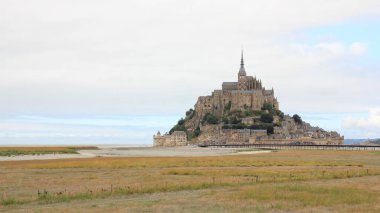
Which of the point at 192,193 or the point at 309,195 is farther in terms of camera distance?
the point at 192,193

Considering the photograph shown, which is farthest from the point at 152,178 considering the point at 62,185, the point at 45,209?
the point at 45,209

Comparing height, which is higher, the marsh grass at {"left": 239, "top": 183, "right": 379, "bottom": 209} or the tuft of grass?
the marsh grass at {"left": 239, "top": 183, "right": 379, "bottom": 209}

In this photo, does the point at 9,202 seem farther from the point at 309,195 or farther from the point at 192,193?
the point at 309,195

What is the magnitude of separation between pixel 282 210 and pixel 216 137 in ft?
550

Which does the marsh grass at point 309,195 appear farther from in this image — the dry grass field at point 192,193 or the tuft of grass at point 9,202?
the tuft of grass at point 9,202

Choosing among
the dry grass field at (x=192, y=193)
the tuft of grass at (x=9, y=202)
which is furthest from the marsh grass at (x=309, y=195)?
the tuft of grass at (x=9, y=202)

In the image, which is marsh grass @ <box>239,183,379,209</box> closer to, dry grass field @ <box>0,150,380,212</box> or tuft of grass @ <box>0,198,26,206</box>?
dry grass field @ <box>0,150,380,212</box>

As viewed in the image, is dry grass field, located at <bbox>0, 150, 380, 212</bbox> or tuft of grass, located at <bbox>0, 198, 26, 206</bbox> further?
tuft of grass, located at <bbox>0, 198, 26, 206</bbox>

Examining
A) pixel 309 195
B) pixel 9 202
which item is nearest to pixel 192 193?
pixel 309 195

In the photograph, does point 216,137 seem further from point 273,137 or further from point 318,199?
point 318,199

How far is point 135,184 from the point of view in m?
34.9

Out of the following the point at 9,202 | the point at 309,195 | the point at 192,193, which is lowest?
the point at 9,202

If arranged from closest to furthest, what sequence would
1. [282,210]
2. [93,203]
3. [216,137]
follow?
[282,210] → [93,203] → [216,137]

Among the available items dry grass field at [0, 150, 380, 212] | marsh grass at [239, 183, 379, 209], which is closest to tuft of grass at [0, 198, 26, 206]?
dry grass field at [0, 150, 380, 212]
